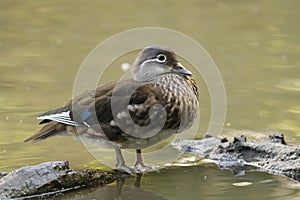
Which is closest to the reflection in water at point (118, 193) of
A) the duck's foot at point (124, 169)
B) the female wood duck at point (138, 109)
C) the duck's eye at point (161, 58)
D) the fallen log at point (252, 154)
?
the duck's foot at point (124, 169)

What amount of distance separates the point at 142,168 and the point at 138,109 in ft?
1.80

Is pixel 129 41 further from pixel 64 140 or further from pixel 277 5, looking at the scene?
pixel 64 140

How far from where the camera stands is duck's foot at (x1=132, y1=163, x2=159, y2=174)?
5812 mm

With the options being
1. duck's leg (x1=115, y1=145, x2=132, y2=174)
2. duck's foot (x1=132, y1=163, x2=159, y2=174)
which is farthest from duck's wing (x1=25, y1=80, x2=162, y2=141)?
duck's foot (x1=132, y1=163, x2=159, y2=174)

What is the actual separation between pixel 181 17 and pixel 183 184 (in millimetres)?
5794

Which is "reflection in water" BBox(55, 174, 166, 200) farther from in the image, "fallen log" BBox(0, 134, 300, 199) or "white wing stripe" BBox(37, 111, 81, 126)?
"white wing stripe" BBox(37, 111, 81, 126)

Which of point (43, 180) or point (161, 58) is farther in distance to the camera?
point (161, 58)

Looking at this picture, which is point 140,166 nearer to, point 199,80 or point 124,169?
point 124,169

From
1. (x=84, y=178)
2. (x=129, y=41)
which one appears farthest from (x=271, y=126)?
(x=129, y=41)

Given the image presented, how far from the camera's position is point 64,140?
659 cm

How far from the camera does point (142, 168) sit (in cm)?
586

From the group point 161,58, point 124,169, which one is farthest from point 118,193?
point 161,58

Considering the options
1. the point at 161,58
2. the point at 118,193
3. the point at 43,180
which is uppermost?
the point at 161,58

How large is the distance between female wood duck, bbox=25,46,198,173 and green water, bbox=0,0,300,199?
312mm
